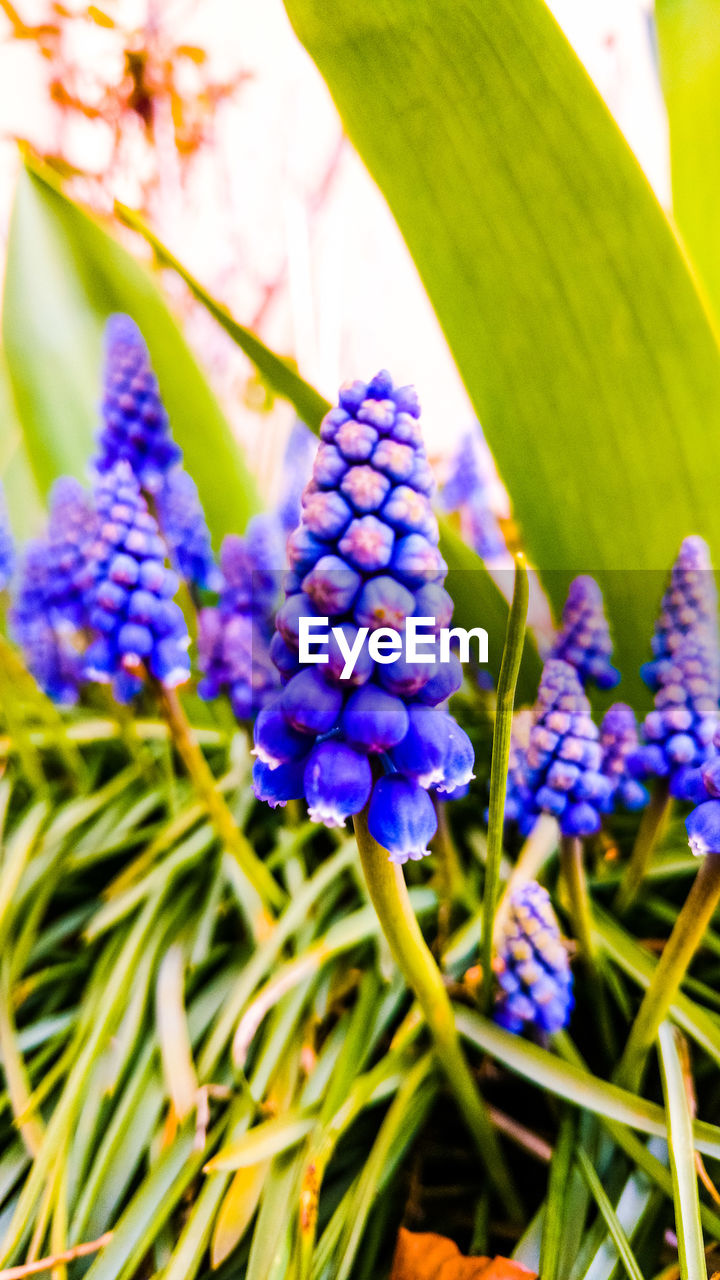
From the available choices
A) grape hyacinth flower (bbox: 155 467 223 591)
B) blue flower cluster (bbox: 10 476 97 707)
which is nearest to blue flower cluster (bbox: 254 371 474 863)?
blue flower cluster (bbox: 10 476 97 707)

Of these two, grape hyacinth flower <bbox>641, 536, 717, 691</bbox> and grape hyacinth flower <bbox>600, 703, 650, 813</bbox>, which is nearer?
grape hyacinth flower <bbox>641, 536, 717, 691</bbox>

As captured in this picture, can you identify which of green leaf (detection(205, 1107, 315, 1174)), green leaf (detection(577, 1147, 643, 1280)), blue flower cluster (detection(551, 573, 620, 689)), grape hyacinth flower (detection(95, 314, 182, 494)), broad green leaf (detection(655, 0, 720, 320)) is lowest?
green leaf (detection(577, 1147, 643, 1280))

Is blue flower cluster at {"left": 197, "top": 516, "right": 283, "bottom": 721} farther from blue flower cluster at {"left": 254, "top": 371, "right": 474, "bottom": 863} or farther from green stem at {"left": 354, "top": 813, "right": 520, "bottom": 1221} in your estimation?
blue flower cluster at {"left": 254, "top": 371, "right": 474, "bottom": 863}

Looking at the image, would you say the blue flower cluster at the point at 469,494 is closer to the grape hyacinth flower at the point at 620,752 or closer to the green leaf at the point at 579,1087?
the grape hyacinth flower at the point at 620,752

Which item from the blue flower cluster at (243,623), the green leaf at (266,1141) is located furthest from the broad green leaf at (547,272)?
the green leaf at (266,1141)

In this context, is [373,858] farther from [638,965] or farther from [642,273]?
[642,273]

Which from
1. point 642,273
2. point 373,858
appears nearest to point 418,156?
point 642,273
